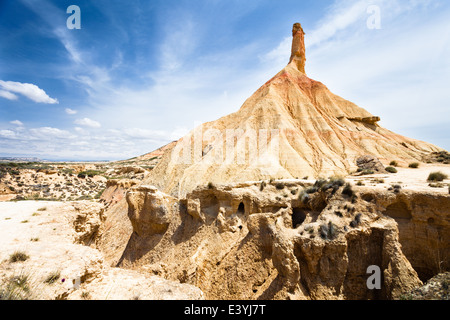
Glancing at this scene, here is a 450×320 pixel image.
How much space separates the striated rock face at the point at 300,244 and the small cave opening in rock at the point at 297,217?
6 cm

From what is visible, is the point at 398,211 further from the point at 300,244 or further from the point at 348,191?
the point at 300,244

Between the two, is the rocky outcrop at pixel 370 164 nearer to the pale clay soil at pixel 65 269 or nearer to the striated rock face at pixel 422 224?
the striated rock face at pixel 422 224

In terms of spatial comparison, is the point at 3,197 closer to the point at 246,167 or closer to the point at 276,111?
the point at 246,167

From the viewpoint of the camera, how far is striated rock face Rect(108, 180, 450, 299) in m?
7.65

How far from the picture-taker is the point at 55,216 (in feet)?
31.2

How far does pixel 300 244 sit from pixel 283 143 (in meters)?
18.5

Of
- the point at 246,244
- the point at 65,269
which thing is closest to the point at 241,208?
the point at 246,244

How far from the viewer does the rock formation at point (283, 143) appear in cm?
2300

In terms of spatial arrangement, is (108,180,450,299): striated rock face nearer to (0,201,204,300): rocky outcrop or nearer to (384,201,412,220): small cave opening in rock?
(384,201,412,220): small cave opening in rock

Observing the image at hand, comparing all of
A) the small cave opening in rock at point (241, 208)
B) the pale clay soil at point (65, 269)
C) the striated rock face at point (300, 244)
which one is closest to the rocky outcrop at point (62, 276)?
the pale clay soil at point (65, 269)

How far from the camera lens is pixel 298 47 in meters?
43.1

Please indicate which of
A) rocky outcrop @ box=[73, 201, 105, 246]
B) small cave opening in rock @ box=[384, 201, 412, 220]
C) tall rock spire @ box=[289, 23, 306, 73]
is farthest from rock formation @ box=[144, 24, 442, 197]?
small cave opening in rock @ box=[384, 201, 412, 220]

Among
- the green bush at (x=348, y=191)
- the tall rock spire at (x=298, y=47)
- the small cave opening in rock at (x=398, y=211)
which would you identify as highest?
the tall rock spire at (x=298, y=47)
